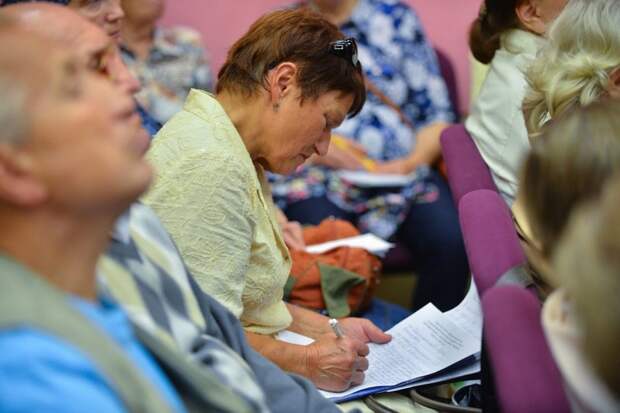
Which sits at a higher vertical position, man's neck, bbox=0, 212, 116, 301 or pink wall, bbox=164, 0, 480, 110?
man's neck, bbox=0, 212, 116, 301

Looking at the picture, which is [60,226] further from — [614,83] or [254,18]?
[254,18]

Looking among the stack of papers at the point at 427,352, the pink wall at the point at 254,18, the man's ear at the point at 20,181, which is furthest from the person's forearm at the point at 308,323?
the pink wall at the point at 254,18

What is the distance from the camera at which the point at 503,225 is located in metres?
1.63

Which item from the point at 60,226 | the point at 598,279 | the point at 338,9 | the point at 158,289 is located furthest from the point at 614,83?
the point at 338,9

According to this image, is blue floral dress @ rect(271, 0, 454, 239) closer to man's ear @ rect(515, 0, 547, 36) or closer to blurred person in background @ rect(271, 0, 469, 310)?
blurred person in background @ rect(271, 0, 469, 310)

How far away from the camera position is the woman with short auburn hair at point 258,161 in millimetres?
1639

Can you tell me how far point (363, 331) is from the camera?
1.99 m

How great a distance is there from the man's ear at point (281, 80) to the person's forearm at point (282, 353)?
491 mm

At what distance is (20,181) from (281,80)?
90 centimetres

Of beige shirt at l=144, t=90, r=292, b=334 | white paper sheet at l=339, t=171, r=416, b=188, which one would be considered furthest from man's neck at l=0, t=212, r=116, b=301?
white paper sheet at l=339, t=171, r=416, b=188

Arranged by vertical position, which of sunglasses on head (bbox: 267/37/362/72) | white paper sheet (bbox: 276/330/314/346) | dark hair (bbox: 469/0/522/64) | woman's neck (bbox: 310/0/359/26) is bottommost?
white paper sheet (bbox: 276/330/314/346)

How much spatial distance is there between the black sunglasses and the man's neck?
0.90m

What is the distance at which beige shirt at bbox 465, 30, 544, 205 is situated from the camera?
2.20 m

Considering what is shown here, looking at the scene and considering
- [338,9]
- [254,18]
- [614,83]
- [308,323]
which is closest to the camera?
[614,83]
